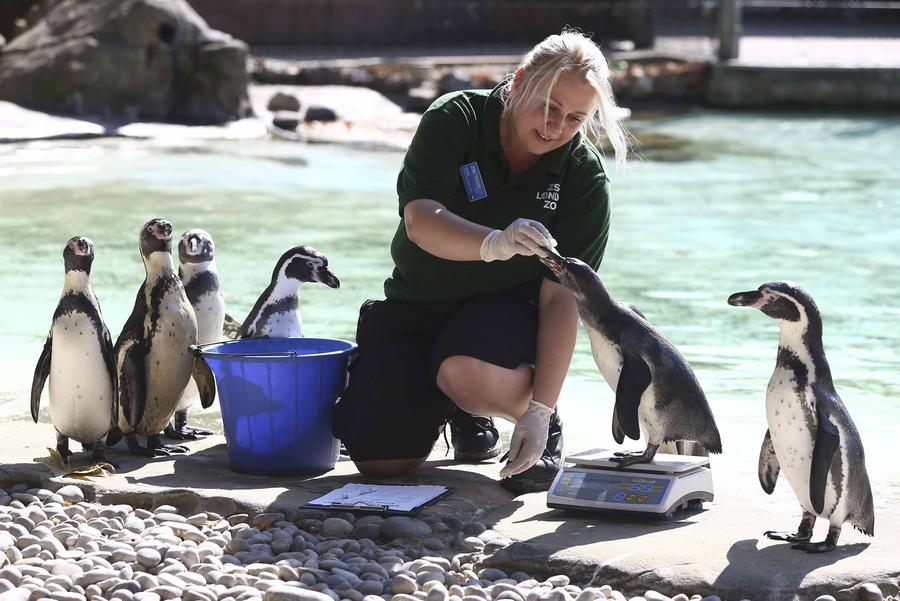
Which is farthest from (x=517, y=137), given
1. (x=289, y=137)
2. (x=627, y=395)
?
(x=289, y=137)

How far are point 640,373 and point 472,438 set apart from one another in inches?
29.5

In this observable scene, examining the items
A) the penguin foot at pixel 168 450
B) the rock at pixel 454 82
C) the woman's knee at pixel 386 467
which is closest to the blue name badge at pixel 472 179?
the woman's knee at pixel 386 467

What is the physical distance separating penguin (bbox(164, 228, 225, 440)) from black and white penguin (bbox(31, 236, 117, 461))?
0.41 meters

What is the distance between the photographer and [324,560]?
9.57 ft

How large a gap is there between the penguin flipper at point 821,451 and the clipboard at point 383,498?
89 cm

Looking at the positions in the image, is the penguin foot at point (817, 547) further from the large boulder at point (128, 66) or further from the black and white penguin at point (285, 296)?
the large boulder at point (128, 66)

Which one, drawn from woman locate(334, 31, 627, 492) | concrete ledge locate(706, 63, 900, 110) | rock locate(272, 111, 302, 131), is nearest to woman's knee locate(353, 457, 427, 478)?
woman locate(334, 31, 627, 492)

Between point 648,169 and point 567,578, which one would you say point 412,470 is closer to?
point 567,578

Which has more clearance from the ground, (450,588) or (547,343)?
(547,343)

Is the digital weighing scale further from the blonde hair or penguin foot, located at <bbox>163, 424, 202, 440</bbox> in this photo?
penguin foot, located at <bbox>163, 424, 202, 440</bbox>

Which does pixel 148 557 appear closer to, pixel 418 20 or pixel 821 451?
pixel 821 451

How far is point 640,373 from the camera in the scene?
312 cm

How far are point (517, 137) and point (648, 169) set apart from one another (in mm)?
8005

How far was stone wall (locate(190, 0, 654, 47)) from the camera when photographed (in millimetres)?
17594
